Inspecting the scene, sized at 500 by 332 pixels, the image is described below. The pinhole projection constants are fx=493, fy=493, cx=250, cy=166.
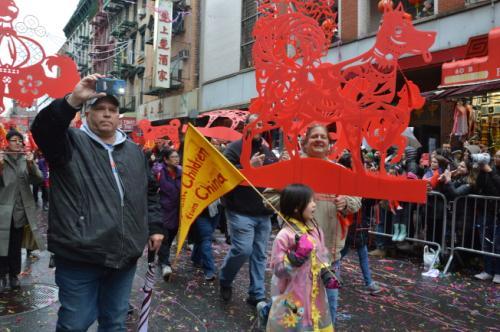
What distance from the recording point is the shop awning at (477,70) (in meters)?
8.20

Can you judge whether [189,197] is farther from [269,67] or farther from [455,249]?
[455,249]

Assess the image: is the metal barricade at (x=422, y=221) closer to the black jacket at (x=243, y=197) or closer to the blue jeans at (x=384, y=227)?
the blue jeans at (x=384, y=227)

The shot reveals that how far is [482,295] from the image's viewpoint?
609 centimetres

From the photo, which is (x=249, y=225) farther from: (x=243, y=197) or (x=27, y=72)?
(x=27, y=72)

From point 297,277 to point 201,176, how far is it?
1115 mm

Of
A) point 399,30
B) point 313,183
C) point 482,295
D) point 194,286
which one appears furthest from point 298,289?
point 482,295

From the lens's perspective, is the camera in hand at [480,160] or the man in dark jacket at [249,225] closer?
the man in dark jacket at [249,225]

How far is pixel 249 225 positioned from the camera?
507 centimetres

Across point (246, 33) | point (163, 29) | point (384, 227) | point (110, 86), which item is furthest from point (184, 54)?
point (110, 86)

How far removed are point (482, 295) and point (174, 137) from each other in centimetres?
957

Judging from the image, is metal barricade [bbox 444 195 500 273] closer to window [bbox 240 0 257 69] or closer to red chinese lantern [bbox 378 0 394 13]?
red chinese lantern [bbox 378 0 394 13]

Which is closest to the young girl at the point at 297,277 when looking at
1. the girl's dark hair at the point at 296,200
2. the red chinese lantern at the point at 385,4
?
the girl's dark hair at the point at 296,200

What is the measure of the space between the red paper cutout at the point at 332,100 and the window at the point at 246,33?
597 inches

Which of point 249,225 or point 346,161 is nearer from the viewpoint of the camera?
point 249,225
